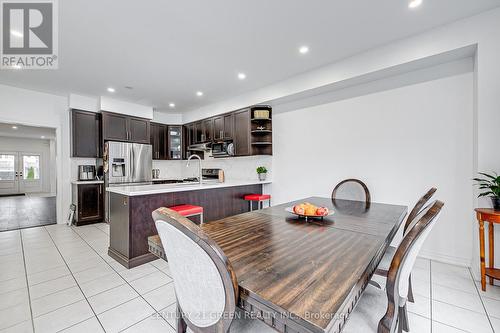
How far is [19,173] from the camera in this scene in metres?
9.82

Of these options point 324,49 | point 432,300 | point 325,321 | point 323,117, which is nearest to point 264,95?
point 323,117

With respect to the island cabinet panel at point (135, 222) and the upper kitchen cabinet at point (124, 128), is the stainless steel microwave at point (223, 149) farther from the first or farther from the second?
the upper kitchen cabinet at point (124, 128)

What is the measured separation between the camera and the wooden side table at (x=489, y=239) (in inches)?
75.6

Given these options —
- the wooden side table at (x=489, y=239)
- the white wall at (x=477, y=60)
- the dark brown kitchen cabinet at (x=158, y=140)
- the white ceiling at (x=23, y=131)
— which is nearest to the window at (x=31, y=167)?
the white ceiling at (x=23, y=131)

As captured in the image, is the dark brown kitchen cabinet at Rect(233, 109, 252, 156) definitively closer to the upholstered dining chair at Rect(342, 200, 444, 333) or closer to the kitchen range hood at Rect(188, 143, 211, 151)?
the kitchen range hood at Rect(188, 143, 211, 151)

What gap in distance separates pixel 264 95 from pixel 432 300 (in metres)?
3.71

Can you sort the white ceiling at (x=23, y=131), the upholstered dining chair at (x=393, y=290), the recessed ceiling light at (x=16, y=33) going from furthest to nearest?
the white ceiling at (x=23, y=131) → the recessed ceiling light at (x=16, y=33) → the upholstered dining chair at (x=393, y=290)

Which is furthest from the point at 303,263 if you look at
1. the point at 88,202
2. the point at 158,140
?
the point at 158,140

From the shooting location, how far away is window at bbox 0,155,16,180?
30.7ft

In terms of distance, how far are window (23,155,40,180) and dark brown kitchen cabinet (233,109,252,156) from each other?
11323 mm

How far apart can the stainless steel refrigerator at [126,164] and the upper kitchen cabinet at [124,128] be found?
0.59 ft

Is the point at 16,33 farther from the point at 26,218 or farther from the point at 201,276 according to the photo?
the point at 26,218

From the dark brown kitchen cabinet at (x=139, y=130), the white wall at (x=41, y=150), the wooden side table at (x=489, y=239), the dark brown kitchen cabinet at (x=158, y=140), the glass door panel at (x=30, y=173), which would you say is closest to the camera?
the wooden side table at (x=489, y=239)

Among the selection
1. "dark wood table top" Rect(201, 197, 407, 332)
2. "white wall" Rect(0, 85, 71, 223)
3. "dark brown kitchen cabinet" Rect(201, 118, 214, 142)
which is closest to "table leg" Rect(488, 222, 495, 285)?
"dark wood table top" Rect(201, 197, 407, 332)
